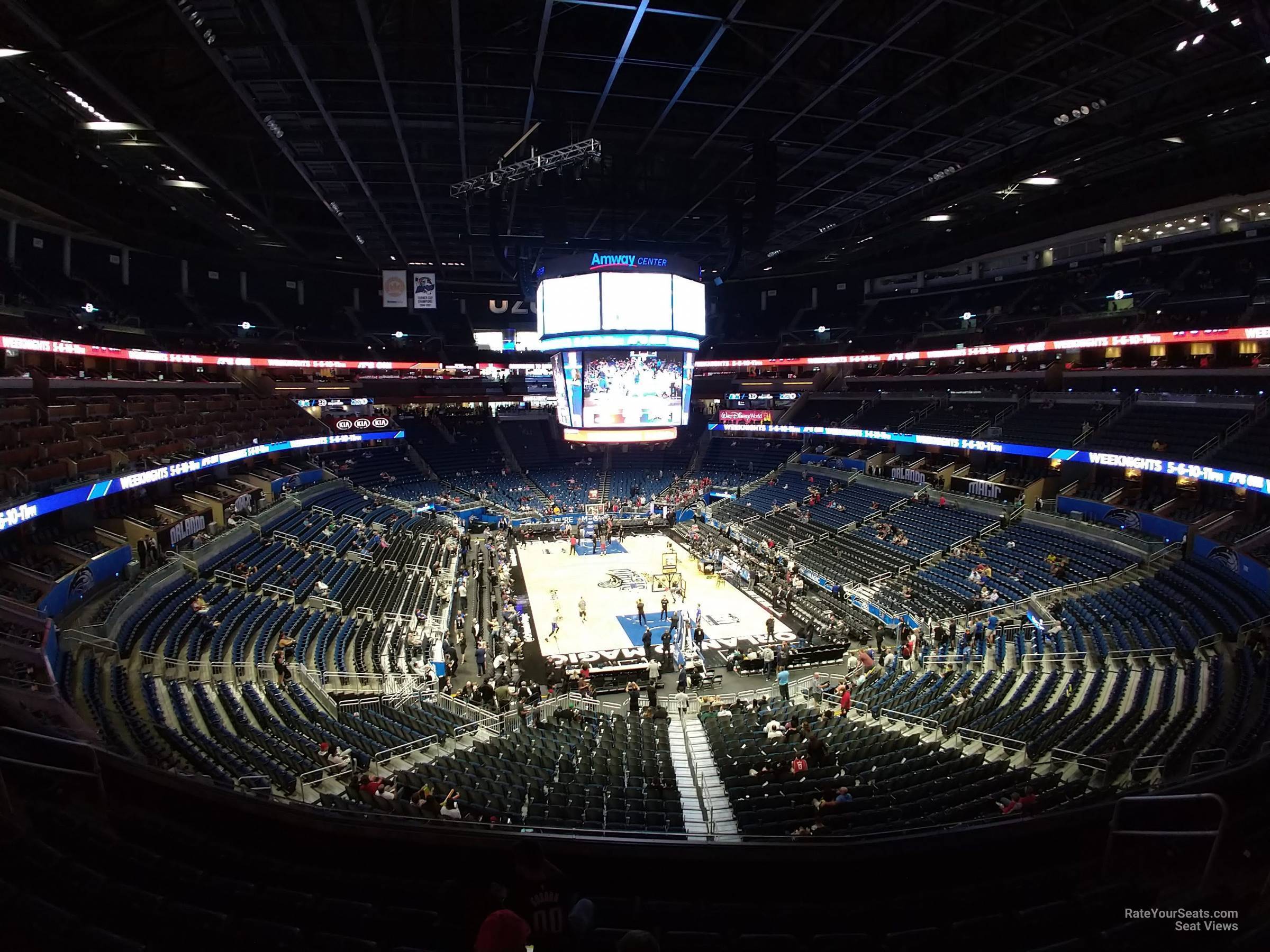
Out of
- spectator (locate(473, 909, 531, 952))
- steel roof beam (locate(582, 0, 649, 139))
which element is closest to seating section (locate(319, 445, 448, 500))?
steel roof beam (locate(582, 0, 649, 139))

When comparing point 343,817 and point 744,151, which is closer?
point 343,817

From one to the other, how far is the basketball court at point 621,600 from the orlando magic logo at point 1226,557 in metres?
13.0

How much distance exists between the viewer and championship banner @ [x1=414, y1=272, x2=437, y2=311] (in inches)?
1078

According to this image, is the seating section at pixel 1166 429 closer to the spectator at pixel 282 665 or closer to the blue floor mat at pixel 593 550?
the blue floor mat at pixel 593 550

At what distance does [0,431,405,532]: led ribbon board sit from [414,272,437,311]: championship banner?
1031 cm

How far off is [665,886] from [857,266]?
45862 mm

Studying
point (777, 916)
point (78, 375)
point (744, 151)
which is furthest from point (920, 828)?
point (78, 375)

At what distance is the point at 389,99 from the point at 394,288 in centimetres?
1255

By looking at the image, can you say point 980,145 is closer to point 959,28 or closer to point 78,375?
point 959,28

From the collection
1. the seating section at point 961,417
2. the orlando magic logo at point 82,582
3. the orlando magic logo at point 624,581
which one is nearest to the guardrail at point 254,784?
the orlando magic logo at point 82,582

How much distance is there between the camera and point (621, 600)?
2794cm

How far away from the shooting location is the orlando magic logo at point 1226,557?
17.8 metres

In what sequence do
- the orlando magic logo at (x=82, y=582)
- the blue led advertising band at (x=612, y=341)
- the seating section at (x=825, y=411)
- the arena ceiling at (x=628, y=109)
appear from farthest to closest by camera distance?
the seating section at (x=825, y=411) < the blue led advertising band at (x=612, y=341) < the orlando magic logo at (x=82, y=582) < the arena ceiling at (x=628, y=109)

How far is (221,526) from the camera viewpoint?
2423 centimetres
